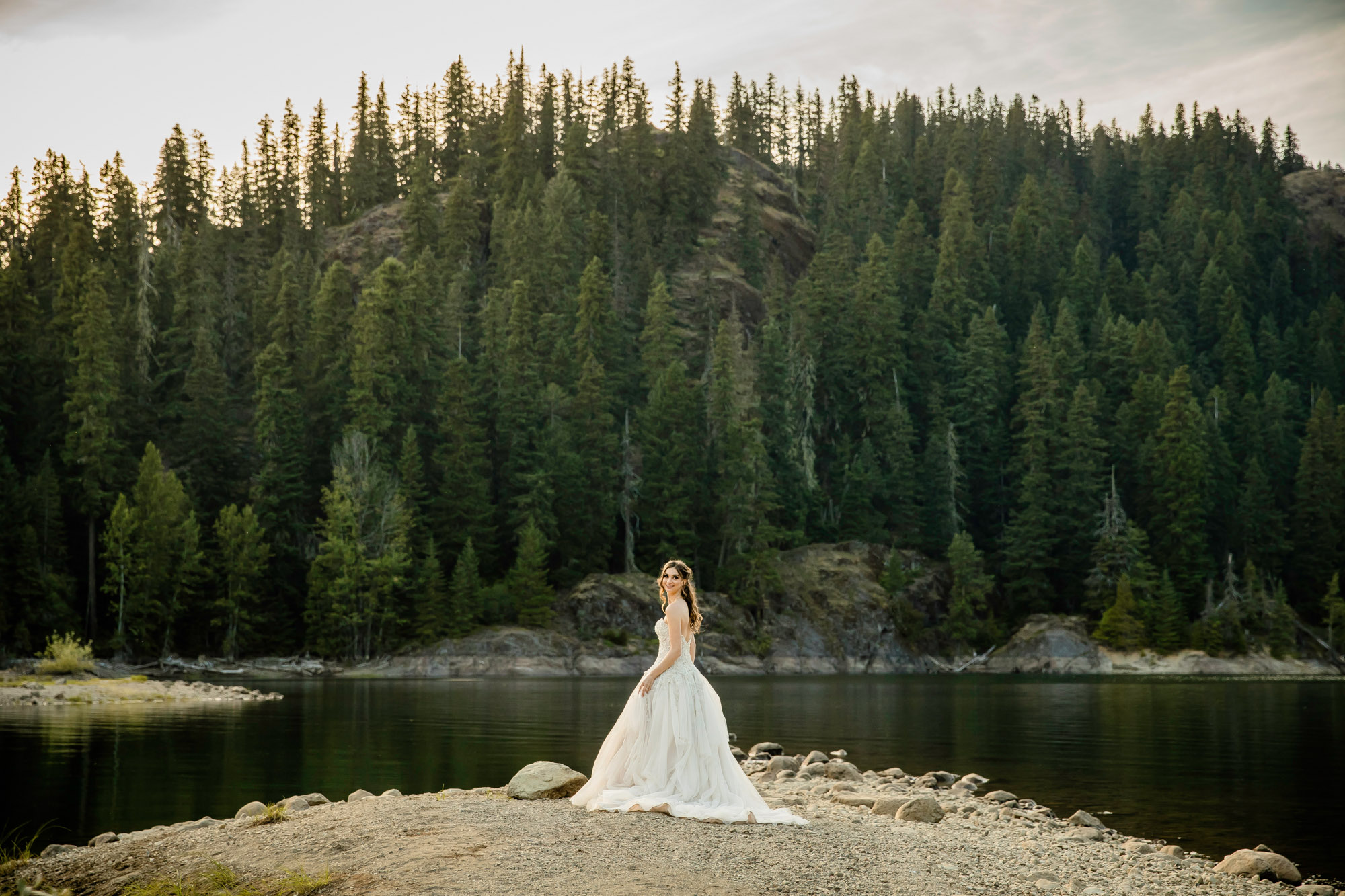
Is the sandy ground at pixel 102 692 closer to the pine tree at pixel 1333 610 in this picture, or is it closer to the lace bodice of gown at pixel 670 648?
the lace bodice of gown at pixel 670 648

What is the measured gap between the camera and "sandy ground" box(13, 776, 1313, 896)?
962 cm

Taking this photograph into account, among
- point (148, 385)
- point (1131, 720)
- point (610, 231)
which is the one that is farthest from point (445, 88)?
point (1131, 720)

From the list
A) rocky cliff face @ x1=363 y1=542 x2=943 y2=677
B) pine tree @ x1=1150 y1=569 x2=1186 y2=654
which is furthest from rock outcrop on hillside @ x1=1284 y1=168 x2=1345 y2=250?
rocky cliff face @ x1=363 y1=542 x2=943 y2=677

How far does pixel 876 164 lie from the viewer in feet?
401

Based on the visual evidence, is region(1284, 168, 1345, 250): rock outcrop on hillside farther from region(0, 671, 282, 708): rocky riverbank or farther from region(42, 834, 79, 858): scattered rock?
region(42, 834, 79, 858): scattered rock

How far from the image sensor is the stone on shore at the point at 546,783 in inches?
538

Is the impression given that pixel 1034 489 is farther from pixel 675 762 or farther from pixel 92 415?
pixel 675 762

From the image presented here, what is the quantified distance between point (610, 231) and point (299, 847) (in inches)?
3646

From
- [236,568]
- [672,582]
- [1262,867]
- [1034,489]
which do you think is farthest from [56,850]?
[1034,489]

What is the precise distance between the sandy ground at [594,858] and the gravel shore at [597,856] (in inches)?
0.9

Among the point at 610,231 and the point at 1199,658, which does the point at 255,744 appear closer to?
the point at 1199,658

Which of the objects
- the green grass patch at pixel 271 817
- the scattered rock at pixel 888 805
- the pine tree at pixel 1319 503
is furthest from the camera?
the pine tree at pixel 1319 503

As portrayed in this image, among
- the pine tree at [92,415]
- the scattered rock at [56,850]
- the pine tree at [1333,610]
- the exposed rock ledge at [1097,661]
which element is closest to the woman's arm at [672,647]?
the scattered rock at [56,850]


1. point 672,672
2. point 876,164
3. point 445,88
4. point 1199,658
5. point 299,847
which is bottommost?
point 1199,658
